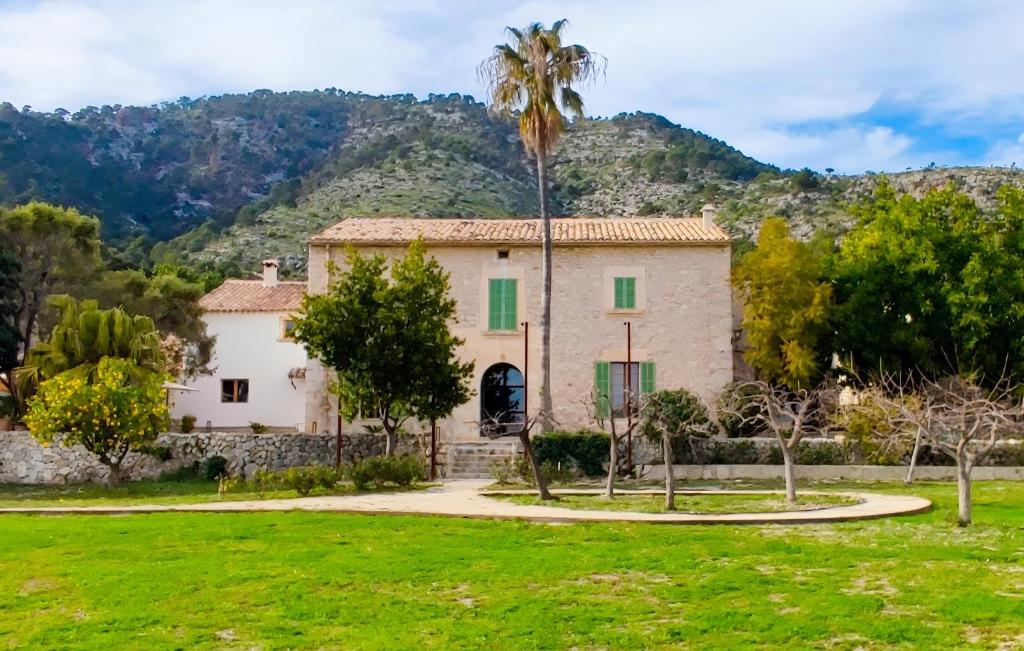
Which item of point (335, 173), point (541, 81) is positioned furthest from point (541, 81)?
point (335, 173)

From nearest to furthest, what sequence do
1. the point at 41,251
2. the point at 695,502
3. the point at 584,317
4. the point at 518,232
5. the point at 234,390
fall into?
the point at 695,502 < the point at 584,317 < the point at 518,232 < the point at 41,251 < the point at 234,390

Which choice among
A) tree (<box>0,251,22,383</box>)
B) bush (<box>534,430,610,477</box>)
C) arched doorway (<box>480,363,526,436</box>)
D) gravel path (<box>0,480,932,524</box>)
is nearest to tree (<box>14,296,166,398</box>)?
tree (<box>0,251,22,383</box>)

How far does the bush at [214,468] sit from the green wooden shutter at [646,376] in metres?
12.1

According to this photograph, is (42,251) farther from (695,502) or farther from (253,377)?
(695,502)

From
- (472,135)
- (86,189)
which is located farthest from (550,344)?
(86,189)

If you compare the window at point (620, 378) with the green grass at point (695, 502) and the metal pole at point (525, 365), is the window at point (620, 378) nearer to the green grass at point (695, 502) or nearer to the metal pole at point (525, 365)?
the metal pole at point (525, 365)

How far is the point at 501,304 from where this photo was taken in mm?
30562

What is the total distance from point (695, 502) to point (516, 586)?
9006 mm

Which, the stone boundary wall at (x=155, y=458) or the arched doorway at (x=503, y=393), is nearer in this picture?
the stone boundary wall at (x=155, y=458)

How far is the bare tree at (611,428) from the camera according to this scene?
739 inches

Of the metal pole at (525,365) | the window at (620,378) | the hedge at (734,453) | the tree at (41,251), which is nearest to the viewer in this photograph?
the hedge at (734,453)

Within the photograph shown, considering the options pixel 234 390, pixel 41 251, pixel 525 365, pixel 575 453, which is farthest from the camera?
pixel 234 390

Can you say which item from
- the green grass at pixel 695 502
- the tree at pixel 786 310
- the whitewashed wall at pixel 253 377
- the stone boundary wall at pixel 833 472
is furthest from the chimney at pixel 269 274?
the green grass at pixel 695 502

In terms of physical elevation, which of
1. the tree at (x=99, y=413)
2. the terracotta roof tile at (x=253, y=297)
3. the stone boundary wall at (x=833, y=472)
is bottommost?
the stone boundary wall at (x=833, y=472)
